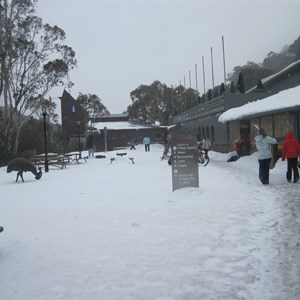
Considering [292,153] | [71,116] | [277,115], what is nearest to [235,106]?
[277,115]

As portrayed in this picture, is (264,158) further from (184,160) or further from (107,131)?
(107,131)

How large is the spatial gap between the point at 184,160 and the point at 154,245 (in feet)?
16.2

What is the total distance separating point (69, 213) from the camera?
792 cm

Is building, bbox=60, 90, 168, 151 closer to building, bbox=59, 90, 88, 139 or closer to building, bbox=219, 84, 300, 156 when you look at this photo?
building, bbox=59, 90, 88, 139

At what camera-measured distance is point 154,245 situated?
5465mm

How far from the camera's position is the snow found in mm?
4023

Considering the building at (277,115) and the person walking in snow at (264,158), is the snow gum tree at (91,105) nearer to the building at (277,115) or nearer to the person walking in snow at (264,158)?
the building at (277,115)

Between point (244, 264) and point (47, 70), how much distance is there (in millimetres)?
27960

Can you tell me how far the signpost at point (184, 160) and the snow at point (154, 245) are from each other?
347mm

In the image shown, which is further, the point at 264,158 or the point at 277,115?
the point at 277,115

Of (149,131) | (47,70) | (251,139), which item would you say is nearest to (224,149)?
(251,139)

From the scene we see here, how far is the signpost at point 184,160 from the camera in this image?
1003 centimetres

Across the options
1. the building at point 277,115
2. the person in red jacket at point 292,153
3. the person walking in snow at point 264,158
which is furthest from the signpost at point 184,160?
the building at point 277,115

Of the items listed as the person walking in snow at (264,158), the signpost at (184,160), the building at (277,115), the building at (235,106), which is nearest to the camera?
the signpost at (184,160)
